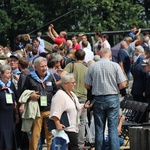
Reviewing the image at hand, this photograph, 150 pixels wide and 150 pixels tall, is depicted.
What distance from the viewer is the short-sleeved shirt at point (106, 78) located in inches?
462

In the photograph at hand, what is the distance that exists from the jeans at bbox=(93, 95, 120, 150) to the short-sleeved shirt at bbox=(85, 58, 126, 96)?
4.1 inches

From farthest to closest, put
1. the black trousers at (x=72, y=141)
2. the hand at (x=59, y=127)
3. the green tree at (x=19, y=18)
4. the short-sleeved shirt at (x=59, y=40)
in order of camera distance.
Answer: the green tree at (x=19, y=18) → the short-sleeved shirt at (x=59, y=40) → the black trousers at (x=72, y=141) → the hand at (x=59, y=127)

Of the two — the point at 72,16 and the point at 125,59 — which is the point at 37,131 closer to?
the point at 125,59

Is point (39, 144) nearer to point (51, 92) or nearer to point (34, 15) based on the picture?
point (51, 92)

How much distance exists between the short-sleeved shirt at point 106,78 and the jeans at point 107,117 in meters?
0.10

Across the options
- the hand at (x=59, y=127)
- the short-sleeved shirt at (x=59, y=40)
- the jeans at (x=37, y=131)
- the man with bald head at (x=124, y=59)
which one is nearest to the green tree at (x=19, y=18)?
the short-sleeved shirt at (x=59, y=40)

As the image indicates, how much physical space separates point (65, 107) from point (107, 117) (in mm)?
1439

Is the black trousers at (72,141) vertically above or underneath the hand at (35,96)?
underneath

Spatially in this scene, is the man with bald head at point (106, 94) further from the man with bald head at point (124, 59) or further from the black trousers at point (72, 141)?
the man with bald head at point (124, 59)

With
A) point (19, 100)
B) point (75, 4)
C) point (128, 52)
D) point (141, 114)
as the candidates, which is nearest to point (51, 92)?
point (19, 100)

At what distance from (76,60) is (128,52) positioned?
882cm

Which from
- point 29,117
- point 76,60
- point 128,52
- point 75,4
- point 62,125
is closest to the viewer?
point 62,125

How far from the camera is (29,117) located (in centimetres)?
1168

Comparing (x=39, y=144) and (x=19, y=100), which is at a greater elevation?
(x=19, y=100)
